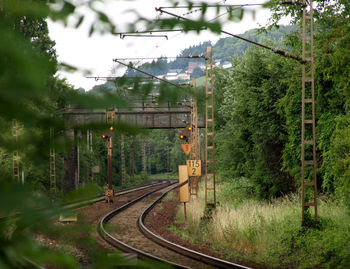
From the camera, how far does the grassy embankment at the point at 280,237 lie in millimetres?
9078

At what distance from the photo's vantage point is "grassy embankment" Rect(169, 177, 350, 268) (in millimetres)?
9078

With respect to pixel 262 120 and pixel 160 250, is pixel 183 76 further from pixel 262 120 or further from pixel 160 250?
pixel 262 120

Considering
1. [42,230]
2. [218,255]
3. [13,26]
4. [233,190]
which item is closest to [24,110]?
[13,26]

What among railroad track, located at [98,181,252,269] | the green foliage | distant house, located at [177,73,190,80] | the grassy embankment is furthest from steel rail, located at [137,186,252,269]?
the green foliage

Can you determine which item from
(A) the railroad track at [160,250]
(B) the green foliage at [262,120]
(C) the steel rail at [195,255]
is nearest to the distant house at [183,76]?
(A) the railroad track at [160,250]

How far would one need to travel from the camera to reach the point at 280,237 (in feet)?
34.7

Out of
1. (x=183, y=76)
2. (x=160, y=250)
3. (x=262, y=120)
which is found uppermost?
(x=262, y=120)

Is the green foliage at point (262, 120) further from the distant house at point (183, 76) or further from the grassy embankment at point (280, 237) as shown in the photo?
the distant house at point (183, 76)

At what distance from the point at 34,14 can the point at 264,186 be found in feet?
68.7

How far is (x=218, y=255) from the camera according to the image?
10.1m

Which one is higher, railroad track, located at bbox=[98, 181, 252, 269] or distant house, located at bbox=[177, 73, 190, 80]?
distant house, located at bbox=[177, 73, 190, 80]

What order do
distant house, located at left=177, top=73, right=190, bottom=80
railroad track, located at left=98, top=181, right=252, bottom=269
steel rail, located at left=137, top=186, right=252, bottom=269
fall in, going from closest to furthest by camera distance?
distant house, located at left=177, top=73, right=190, bottom=80 → steel rail, located at left=137, top=186, right=252, bottom=269 → railroad track, located at left=98, top=181, right=252, bottom=269

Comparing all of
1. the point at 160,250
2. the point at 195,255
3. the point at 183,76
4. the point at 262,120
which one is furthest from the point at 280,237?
Answer: the point at 262,120

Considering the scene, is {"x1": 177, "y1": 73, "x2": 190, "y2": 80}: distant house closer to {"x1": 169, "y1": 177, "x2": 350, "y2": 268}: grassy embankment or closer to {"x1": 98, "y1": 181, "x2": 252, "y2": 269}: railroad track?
{"x1": 98, "y1": 181, "x2": 252, "y2": 269}: railroad track
